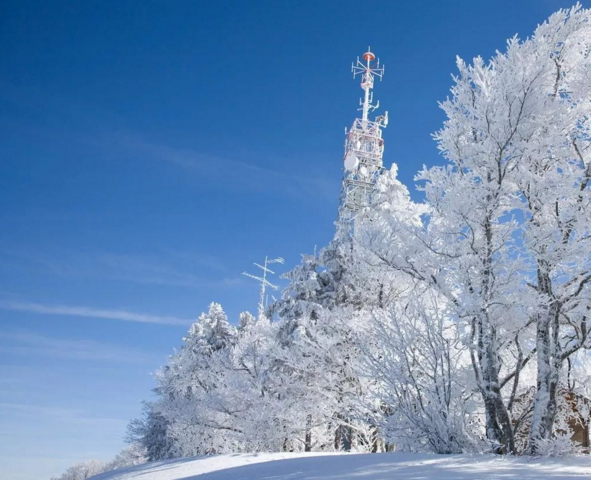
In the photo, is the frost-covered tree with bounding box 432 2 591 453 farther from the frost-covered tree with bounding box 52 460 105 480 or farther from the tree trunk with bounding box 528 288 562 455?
the frost-covered tree with bounding box 52 460 105 480

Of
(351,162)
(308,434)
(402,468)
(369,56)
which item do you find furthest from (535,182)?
(369,56)

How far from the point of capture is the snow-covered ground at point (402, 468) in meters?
5.46

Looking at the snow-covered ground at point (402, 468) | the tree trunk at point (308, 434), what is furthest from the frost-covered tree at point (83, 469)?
the snow-covered ground at point (402, 468)

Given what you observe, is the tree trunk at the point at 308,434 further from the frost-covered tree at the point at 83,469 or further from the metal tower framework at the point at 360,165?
the frost-covered tree at the point at 83,469

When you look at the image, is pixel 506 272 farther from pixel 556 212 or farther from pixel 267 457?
pixel 267 457

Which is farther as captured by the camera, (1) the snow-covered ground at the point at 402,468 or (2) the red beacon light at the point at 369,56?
(2) the red beacon light at the point at 369,56

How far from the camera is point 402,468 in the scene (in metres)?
6.07

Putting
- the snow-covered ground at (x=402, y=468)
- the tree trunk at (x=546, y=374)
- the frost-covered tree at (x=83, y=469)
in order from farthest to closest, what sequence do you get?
the frost-covered tree at (x=83, y=469), the tree trunk at (x=546, y=374), the snow-covered ground at (x=402, y=468)

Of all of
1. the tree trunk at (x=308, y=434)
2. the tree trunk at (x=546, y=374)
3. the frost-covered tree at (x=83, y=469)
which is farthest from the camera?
the frost-covered tree at (x=83, y=469)

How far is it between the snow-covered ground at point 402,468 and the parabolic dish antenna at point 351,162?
1772cm

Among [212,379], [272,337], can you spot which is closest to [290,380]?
[272,337]

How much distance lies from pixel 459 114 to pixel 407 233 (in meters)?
2.49

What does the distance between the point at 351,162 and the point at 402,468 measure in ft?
64.9

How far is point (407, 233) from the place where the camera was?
10.5 meters
